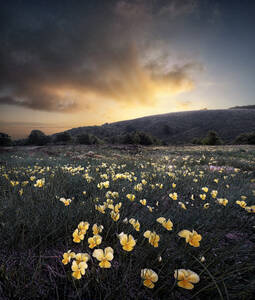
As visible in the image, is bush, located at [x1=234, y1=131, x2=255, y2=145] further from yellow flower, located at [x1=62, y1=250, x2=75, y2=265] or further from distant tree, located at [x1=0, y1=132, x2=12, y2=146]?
distant tree, located at [x1=0, y1=132, x2=12, y2=146]

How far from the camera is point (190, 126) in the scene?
57062 mm

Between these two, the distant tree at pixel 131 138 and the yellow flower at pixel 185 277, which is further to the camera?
the distant tree at pixel 131 138

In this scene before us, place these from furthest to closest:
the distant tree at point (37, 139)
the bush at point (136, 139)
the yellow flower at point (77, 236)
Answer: the bush at point (136, 139)
the distant tree at point (37, 139)
the yellow flower at point (77, 236)

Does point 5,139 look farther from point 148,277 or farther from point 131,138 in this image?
point 148,277

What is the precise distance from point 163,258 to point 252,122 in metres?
65.6

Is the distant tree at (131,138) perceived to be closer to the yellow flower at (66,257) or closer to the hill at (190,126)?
the hill at (190,126)

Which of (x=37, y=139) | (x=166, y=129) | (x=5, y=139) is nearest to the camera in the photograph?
(x=5, y=139)

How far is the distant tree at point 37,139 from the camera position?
19438 mm

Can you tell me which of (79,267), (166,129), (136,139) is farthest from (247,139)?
(79,267)

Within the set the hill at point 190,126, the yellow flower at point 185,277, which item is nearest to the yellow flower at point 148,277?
the yellow flower at point 185,277

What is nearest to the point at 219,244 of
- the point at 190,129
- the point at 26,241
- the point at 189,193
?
the point at 189,193

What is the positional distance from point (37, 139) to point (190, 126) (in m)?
53.8

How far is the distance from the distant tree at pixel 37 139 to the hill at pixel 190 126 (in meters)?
24.3

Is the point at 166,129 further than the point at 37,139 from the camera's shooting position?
Yes
